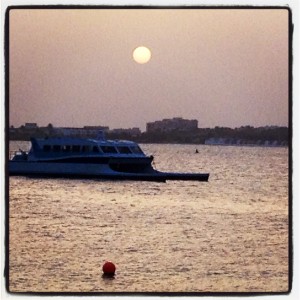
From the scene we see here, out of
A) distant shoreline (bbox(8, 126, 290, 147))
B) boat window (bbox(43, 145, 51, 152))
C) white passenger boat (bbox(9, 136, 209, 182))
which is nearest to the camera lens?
distant shoreline (bbox(8, 126, 290, 147))

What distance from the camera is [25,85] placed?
2.91 meters

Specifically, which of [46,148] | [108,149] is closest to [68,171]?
[108,149]

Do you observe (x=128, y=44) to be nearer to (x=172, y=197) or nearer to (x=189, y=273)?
(x=189, y=273)

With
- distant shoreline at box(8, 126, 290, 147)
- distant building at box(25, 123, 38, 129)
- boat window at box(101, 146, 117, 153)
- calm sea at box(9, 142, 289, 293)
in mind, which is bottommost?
calm sea at box(9, 142, 289, 293)

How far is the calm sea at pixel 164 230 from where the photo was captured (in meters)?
4.12

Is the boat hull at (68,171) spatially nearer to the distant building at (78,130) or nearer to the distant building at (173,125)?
the distant building at (78,130)

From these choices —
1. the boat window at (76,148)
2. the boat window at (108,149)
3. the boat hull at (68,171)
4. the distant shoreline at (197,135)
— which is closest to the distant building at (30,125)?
the distant shoreline at (197,135)

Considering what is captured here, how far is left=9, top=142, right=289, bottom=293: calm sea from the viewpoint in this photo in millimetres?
4117

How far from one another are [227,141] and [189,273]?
1373 mm

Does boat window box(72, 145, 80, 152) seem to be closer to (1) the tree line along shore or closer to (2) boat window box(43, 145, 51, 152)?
(2) boat window box(43, 145, 51, 152)

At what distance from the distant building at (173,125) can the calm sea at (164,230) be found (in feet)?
0.30

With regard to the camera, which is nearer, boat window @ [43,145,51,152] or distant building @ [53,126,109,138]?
distant building @ [53,126,109,138]

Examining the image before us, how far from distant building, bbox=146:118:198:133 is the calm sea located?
9 cm

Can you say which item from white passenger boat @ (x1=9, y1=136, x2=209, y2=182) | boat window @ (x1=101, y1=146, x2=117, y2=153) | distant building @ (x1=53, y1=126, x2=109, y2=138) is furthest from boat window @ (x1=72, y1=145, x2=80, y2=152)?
distant building @ (x1=53, y1=126, x2=109, y2=138)
